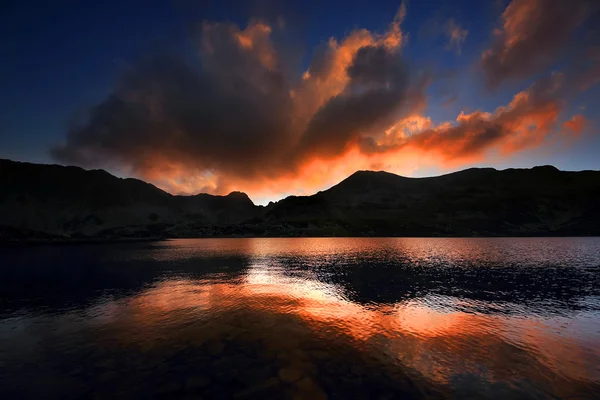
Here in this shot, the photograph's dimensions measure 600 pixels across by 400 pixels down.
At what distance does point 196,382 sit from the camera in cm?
2023

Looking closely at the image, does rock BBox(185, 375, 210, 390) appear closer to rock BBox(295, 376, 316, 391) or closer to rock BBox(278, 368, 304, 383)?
rock BBox(278, 368, 304, 383)

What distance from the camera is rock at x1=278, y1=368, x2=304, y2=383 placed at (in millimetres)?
20877

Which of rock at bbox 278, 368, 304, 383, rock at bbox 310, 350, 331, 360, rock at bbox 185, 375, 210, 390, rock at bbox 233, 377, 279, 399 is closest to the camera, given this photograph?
rock at bbox 233, 377, 279, 399

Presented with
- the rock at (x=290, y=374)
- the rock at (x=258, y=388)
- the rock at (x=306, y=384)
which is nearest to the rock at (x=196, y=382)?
the rock at (x=258, y=388)

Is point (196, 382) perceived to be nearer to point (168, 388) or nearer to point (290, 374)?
point (168, 388)

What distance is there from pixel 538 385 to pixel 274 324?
25.1 metres

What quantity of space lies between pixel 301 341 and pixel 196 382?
37.1 ft

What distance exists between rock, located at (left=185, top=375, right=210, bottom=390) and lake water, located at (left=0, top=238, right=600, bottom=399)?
0.13m

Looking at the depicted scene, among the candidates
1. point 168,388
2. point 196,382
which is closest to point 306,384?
point 196,382

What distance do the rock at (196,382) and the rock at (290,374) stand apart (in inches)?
224

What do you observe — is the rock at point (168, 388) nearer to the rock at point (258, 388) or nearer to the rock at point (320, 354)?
the rock at point (258, 388)

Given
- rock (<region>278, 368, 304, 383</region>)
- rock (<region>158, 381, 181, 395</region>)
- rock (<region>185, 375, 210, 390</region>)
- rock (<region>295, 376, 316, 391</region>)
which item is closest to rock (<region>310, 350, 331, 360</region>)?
rock (<region>278, 368, 304, 383</region>)

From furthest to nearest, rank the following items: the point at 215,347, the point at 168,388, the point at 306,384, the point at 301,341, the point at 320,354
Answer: the point at 301,341 < the point at 215,347 < the point at 320,354 < the point at 306,384 < the point at 168,388

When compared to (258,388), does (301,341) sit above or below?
below
